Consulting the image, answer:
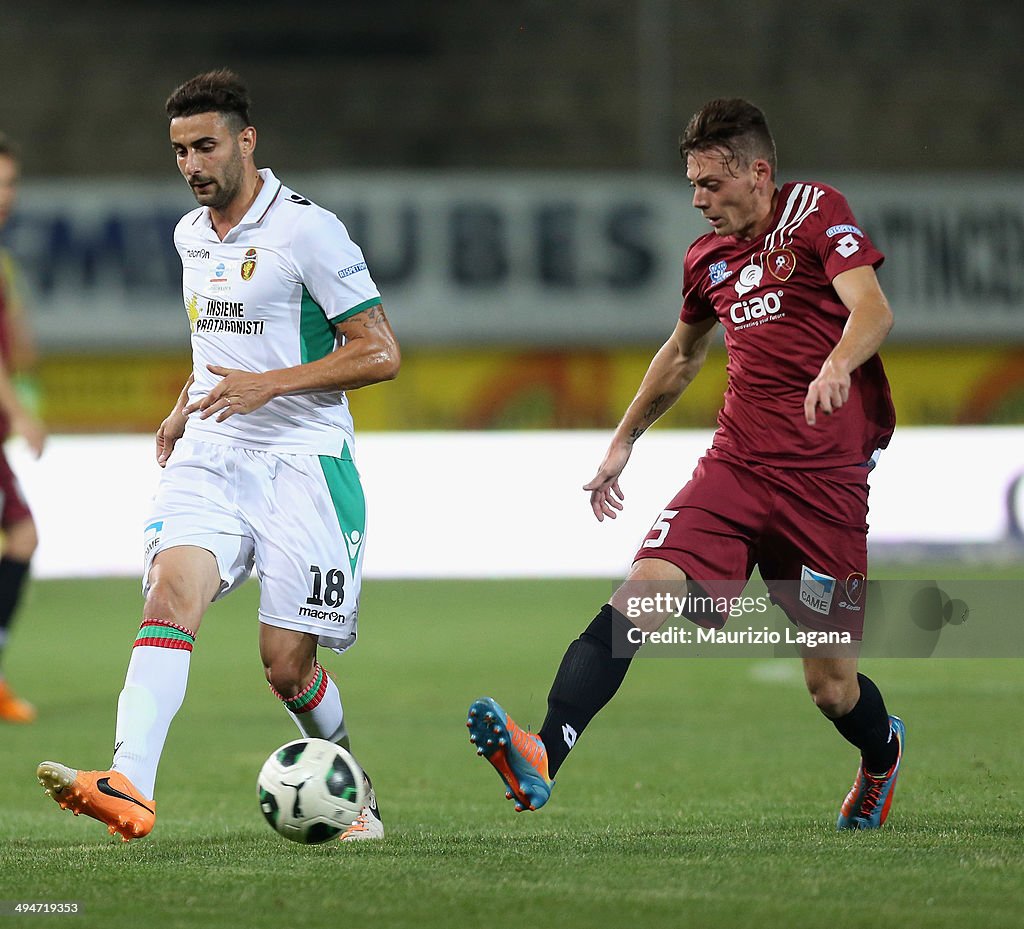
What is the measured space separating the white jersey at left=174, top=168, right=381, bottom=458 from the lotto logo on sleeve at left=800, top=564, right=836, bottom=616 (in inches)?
56.6

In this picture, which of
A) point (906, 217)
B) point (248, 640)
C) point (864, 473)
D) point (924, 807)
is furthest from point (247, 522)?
point (906, 217)

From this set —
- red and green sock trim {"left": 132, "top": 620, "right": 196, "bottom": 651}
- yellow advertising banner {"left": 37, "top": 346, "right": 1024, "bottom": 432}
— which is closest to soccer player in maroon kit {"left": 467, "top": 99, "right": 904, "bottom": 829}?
red and green sock trim {"left": 132, "top": 620, "right": 196, "bottom": 651}

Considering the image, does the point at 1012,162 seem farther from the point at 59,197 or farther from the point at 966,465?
the point at 59,197

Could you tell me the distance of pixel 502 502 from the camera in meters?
17.8

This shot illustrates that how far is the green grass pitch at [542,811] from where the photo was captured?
3869 millimetres

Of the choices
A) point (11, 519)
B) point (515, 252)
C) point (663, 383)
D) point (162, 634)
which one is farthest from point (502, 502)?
point (162, 634)

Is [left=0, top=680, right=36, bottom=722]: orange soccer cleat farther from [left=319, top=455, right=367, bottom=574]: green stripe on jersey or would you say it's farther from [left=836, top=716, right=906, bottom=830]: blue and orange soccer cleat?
[left=836, top=716, right=906, bottom=830]: blue and orange soccer cleat

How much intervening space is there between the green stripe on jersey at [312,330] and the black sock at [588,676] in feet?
3.90

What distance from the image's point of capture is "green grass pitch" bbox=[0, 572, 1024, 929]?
3869 mm

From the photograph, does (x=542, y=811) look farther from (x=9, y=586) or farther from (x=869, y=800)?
(x=9, y=586)

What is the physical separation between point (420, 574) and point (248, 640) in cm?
485

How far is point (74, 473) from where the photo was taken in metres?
18.1

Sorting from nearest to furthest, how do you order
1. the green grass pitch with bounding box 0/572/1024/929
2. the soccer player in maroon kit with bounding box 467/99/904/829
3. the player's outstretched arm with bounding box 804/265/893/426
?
the green grass pitch with bounding box 0/572/1024/929 → the player's outstretched arm with bounding box 804/265/893/426 → the soccer player in maroon kit with bounding box 467/99/904/829

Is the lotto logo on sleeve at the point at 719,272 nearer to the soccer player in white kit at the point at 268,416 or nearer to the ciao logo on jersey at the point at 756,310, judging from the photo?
the ciao logo on jersey at the point at 756,310
